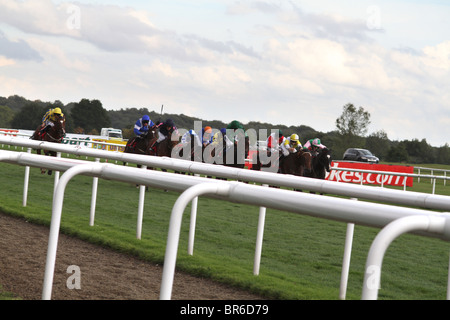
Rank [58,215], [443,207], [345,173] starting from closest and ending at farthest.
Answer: [58,215] < [443,207] < [345,173]

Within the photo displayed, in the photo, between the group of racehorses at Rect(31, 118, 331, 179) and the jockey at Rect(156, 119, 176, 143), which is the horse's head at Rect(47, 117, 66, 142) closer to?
the group of racehorses at Rect(31, 118, 331, 179)

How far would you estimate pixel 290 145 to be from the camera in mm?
15242

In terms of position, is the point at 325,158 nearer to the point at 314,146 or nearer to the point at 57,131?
the point at 314,146

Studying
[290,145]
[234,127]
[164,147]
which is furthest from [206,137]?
[290,145]

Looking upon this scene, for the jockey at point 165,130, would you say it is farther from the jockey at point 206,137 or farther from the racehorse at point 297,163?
the racehorse at point 297,163

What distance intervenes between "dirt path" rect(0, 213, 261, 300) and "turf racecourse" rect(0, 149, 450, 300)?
0.20 m

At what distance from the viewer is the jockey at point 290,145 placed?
14984mm

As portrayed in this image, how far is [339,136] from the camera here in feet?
207

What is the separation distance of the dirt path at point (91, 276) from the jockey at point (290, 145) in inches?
374

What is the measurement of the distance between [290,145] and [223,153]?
1730 mm

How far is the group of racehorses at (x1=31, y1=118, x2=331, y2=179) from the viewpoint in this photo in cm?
1389

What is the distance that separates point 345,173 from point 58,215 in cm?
1820
